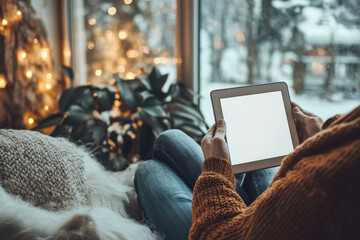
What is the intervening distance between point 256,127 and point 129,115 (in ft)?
2.79

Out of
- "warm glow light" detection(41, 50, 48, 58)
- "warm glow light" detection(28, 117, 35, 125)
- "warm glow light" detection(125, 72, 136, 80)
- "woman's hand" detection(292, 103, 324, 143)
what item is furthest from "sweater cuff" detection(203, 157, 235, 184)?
"warm glow light" detection(125, 72, 136, 80)

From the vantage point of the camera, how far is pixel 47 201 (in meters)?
0.73

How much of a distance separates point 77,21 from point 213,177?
2026 mm

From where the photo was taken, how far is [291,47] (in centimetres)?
156

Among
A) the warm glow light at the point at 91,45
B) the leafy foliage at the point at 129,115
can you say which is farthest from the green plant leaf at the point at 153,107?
the warm glow light at the point at 91,45

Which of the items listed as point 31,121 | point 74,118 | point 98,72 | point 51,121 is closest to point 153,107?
point 74,118

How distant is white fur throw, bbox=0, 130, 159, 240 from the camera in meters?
0.58

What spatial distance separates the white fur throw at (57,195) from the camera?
579 millimetres

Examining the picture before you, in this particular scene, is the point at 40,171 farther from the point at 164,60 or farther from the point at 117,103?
the point at 164,60

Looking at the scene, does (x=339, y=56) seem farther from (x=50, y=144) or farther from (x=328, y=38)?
(x=50, y=144)

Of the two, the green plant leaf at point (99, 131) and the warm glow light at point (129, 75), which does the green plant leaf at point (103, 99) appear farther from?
the warm glow light at point (129, 75)

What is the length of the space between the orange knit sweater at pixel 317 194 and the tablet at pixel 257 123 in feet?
0.95

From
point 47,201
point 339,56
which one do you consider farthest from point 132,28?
point 47,201

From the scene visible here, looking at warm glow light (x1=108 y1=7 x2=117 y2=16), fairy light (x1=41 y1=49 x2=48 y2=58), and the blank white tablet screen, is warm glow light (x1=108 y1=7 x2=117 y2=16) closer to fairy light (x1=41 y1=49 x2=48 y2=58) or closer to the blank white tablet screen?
fairy light (x1=41 y1=49 x2=48 y2=58)
